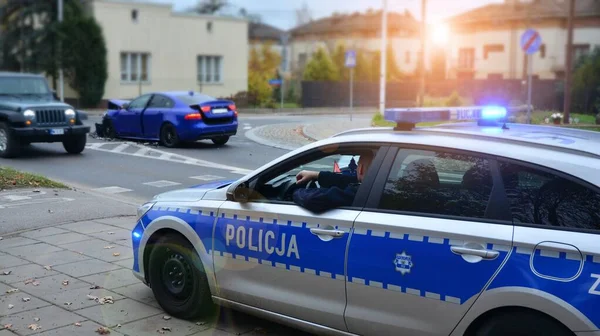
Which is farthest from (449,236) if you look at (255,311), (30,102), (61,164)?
(30,102)

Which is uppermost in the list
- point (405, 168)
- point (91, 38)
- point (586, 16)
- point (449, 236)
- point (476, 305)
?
point (586, 16)

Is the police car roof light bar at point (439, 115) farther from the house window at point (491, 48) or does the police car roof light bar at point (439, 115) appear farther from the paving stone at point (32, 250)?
the house window at point (491, 48)

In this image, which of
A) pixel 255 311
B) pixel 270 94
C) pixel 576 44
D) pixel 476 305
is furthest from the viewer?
pixel 576 44

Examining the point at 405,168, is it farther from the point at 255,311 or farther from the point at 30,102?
the point at 30,102

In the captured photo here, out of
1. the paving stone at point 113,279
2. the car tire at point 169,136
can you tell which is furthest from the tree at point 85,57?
the paving stone at point 113,279

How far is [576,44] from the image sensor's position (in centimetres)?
6059

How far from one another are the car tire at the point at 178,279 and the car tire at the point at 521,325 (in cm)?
218

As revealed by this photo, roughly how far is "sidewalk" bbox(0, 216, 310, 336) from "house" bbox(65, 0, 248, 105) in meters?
32.5

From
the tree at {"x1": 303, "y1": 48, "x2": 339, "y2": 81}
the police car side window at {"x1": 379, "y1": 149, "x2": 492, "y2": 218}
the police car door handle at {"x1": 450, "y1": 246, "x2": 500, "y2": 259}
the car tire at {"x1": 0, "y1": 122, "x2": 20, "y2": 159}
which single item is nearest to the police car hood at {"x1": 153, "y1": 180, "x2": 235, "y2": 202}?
the police car side window at {"x1": 379, "y1": 149, "x2": 492, "y2": 218}

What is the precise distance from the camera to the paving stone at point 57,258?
6734mm

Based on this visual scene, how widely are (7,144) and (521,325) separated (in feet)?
46.9

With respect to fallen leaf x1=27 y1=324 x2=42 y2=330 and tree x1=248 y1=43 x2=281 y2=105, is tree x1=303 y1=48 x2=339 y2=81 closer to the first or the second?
tree x1=248 y1=43 x2=281 y2=105

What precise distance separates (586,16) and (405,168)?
2481 inches

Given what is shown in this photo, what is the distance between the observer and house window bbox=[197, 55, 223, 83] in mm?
43438
